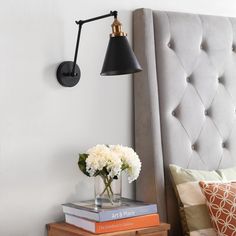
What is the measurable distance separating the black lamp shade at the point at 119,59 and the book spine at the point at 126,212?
0.52m

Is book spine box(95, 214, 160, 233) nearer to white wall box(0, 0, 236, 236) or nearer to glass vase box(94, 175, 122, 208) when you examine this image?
glass vase box(94, 175, 122, 208)

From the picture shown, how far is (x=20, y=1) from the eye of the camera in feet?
6.42

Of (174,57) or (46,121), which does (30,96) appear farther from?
(174,57)

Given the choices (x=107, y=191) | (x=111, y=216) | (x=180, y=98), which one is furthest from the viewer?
(x=180, y=98)

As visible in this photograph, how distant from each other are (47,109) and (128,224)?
21.8 inches

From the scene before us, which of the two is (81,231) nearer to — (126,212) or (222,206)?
(126,212)

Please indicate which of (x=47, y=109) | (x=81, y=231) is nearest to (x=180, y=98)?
(x=47, y=109)

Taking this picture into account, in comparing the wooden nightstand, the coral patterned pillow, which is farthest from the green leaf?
the coral patterned pillow

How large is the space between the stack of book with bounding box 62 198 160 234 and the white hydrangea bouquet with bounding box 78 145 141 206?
58 millimetres

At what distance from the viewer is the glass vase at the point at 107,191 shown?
1.94 m

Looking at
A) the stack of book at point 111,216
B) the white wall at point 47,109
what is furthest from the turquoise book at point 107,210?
the white wall at point 47,109

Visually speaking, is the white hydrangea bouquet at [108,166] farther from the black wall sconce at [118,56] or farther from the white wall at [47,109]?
the black wall sconce at [118,56]

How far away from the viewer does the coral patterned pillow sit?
199 centimetres

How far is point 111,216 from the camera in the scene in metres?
1.85
